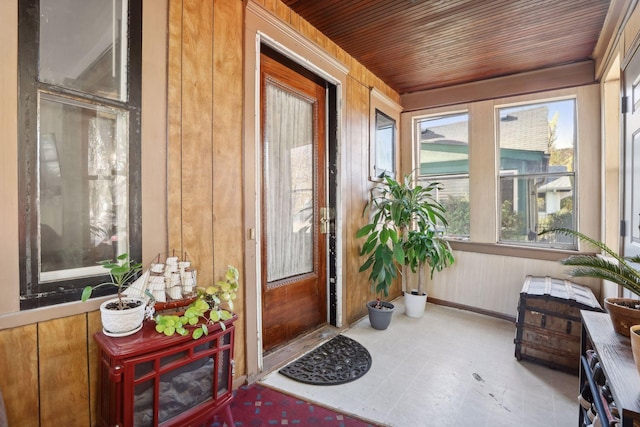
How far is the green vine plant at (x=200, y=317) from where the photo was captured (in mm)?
1392

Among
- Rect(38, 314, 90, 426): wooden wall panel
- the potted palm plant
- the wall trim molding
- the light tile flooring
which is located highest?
the wall trim molding

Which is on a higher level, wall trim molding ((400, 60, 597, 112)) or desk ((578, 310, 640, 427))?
wall trim molding ((400, 60, 597, 112))

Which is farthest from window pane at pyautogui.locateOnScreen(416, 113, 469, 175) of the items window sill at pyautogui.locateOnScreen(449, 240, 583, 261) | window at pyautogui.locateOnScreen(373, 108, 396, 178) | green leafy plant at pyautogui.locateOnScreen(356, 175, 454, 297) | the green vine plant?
the green vine plant

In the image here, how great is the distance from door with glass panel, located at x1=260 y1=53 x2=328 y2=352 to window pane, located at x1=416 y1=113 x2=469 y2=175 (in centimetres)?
184

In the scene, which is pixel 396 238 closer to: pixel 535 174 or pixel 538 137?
pixel 535 174

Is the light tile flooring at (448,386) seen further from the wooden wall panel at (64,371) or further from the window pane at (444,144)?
the window pane at (444,144)

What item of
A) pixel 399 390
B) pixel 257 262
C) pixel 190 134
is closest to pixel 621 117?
pixel 399 390

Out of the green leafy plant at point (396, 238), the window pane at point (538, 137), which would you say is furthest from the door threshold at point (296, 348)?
the window pane at point (538, 137)

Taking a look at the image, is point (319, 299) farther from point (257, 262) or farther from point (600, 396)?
point (600, 396)

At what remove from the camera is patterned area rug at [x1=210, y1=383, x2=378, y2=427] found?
1783 mm

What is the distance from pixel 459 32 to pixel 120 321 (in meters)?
3.35

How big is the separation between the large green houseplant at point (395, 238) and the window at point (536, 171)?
898mm

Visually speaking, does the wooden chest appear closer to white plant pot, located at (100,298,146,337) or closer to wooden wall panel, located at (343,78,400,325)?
wooden wall panel, located at (343,78,400,325)

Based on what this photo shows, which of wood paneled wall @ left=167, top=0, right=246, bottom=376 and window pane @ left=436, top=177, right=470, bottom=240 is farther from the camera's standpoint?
window pane @ left=436, top=177, right=470, bottom=240
